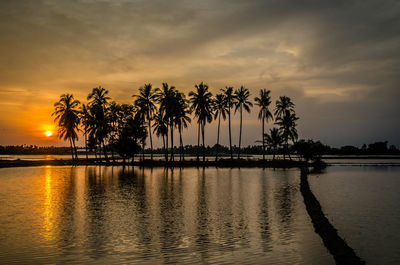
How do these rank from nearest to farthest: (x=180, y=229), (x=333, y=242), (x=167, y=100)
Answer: (x=333, y=242) < (x=180, y=229) < (x=167, y=100)

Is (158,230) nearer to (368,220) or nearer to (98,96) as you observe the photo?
(368,220)

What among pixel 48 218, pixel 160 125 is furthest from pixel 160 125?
pixel 48 218

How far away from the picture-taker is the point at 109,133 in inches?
4092

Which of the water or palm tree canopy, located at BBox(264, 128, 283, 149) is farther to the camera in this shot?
palm tree canopy, located at BBox(264, 128, 283, 149)

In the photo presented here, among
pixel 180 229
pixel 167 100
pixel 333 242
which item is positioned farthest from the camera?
pixel 167 100

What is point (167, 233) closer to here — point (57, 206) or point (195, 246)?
point (195, 246)

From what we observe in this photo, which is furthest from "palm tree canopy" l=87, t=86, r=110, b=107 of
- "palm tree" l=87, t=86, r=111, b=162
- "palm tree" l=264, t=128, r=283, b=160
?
"palm tree" l=264, t=128, r=283, b=160

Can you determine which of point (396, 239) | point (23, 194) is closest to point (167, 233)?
point (396, 239)

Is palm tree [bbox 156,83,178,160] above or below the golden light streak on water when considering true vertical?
above

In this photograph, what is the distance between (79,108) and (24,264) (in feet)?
303

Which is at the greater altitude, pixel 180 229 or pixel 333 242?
pixel 333 242

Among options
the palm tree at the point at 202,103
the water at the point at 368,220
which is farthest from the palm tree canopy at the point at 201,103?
the water at the point at 368,220

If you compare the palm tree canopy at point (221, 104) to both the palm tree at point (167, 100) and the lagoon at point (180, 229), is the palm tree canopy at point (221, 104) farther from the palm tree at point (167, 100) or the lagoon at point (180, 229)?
the lagoon at point (180, 229)

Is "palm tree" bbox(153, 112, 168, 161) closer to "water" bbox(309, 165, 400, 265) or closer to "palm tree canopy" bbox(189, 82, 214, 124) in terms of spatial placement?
"palm tree canopy" bbox(189, 82, 214, 124)
